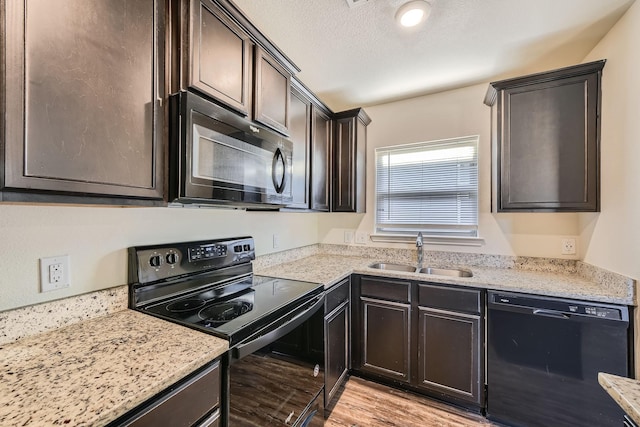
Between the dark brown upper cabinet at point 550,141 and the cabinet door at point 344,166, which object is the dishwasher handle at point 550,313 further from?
the cabinet door at point 344,166

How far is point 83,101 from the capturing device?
0.81 m

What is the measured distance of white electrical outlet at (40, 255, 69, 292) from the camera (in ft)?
3.24

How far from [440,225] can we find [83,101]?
2570 millimetres

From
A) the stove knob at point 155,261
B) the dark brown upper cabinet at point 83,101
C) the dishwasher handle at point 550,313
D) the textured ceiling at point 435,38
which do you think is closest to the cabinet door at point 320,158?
the textured ceiling at point 435,38

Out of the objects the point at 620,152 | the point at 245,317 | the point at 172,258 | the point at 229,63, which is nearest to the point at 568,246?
the point at 620,152

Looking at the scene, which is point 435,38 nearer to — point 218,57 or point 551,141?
point 551,141

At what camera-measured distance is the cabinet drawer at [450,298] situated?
5.89ft

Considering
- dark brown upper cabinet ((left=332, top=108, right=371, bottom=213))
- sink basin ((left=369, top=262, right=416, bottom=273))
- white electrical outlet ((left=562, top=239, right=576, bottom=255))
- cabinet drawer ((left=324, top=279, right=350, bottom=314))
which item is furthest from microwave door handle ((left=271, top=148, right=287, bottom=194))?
white electrical outlet ((left=562, top=239, right=576, bottom=255))

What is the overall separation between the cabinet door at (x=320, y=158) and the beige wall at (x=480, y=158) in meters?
0.56

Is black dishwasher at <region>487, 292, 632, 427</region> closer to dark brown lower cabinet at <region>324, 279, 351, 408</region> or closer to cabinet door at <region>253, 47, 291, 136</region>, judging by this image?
dark brown lower cabinet at <region>324, 279, 351, 408</region>

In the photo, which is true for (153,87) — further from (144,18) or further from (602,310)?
(602,310)

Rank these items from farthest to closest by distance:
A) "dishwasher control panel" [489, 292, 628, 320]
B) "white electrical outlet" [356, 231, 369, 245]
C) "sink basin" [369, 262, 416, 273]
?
"white electrical outlet" [356, 231, 369, 245] < "sink basin" [369, 262, 416, 273] < "dishwasher control panel" [489, 292, 628, 320]

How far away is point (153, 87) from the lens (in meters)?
1.00

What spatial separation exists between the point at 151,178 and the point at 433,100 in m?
A: 2.50
